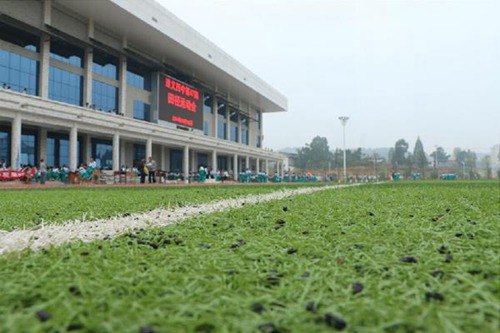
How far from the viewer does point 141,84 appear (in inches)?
Result: 1394

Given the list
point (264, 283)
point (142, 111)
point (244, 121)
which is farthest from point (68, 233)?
point (244, 121)

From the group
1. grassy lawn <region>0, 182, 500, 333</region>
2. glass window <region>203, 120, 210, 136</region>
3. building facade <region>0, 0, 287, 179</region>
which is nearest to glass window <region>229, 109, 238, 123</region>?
glass window <region>203, 120, 210, 136</region>

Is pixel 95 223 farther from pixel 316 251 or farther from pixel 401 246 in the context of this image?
pixel 401 246

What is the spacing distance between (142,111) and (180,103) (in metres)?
4.29

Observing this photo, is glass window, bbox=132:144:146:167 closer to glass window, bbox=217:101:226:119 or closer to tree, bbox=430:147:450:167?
glass window, bbox=217:101:226:119

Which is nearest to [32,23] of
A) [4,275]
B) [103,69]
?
[103,69]

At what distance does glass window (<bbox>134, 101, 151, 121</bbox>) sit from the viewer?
1362 inches

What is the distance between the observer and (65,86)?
89.0ft

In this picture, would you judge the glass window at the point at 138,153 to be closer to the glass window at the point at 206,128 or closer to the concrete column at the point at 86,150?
the concrete column at the point at 86,150

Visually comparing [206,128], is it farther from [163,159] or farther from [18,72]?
[18,72]

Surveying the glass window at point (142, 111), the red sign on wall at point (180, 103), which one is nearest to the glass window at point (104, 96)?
the glass window at point (142, 111)

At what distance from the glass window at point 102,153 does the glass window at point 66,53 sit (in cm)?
611

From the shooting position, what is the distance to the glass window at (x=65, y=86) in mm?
26297

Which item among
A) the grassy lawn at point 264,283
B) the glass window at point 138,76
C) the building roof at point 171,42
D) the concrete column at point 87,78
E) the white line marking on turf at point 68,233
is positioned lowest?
the white line marking on turf at point 68,233
